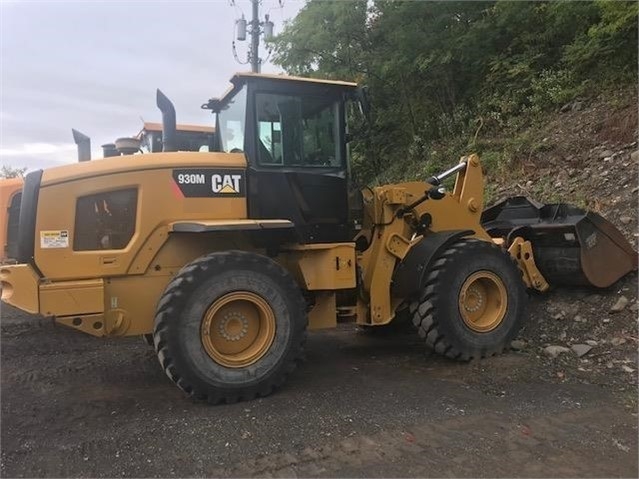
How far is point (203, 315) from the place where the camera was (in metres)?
4.63

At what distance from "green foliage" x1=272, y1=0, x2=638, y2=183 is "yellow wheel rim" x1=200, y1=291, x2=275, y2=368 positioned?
5.22 metres

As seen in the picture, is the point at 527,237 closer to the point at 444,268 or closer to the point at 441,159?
the point at 444,268

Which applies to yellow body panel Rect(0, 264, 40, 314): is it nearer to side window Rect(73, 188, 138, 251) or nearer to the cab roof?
side window Rect(73, 188, 138, 251)

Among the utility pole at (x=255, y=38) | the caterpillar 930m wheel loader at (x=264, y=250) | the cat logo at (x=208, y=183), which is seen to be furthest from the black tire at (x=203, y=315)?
the utility pole at (x=255, y=38)

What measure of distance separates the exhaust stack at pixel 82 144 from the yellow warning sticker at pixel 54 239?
36.9 inches

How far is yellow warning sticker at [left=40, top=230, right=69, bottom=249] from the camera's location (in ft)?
15.5

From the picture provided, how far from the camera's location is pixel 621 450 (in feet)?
12.6

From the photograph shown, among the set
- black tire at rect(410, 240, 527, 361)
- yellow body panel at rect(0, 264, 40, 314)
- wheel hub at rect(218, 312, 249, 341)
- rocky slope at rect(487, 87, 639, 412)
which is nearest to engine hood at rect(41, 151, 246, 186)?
yellow body panel at rect(0, 264, 40, 314)

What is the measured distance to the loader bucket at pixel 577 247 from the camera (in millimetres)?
6395

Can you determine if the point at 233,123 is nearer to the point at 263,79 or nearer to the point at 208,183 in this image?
the point at 263,79

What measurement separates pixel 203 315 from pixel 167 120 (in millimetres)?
1900

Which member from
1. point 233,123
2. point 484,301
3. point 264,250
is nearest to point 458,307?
point 484,301

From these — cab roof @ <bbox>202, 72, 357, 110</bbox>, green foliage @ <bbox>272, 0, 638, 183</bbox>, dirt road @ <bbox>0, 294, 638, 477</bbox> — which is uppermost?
green foliage @ <bbox>272, 0, 638, 183</bbox>

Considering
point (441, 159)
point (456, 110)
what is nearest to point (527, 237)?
point (441, 159)
